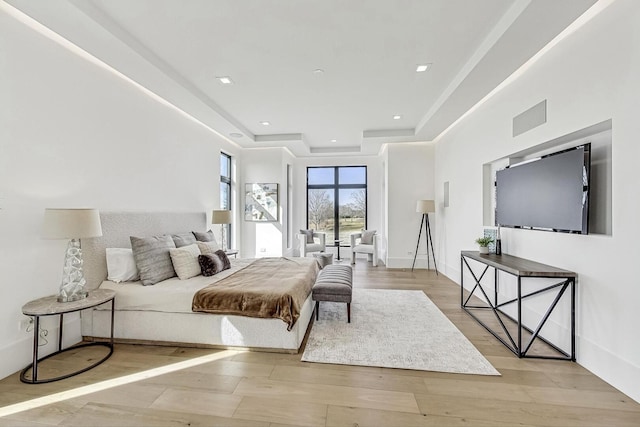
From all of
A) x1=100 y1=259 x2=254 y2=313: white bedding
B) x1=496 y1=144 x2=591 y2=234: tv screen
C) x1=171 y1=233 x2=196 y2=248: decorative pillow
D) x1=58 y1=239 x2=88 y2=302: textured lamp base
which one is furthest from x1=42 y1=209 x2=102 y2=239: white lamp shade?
x1=496 y1=144 x2=591 y2=234: tv screen

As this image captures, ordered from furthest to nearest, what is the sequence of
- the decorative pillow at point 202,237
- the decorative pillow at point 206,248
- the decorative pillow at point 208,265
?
1. the decorative pillow at point 202,237
2. the decorative pillow at point 206,248
3. the decorative pillow at point 208,265

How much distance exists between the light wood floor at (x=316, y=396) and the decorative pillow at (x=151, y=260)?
2.45ft

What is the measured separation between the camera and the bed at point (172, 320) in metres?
2.60

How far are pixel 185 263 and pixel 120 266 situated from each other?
2.03ft

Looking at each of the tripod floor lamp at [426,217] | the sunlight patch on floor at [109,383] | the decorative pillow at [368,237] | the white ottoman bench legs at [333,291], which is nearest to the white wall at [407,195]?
the tripod floor lamp at [426,217]

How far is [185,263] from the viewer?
10.6 ft

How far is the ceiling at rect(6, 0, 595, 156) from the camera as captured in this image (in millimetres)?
2262

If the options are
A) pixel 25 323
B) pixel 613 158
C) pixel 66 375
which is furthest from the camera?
pixel 25 323

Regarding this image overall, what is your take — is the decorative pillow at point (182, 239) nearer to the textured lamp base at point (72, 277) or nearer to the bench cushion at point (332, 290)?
the textured lamp base at point (72, 277)

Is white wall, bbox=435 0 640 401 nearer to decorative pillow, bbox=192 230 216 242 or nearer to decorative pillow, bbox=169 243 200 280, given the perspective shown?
decorative pillow, bbox=169 243 200 280

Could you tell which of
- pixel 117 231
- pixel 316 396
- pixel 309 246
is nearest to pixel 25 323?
pixel 117 231

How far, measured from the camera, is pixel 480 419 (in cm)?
174

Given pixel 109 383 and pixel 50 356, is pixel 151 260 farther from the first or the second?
pixel 109 383

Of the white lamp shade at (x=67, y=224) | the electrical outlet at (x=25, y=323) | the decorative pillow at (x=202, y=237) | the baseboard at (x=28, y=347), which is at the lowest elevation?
the baseboard at (x=28, y=347)
